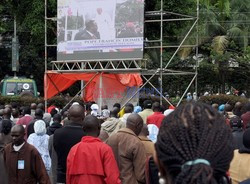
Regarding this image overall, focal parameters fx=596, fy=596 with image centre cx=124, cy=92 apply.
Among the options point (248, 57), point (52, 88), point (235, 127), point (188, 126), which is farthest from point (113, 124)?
point (248, 57)

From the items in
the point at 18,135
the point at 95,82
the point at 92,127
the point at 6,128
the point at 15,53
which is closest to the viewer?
the point at 92,127

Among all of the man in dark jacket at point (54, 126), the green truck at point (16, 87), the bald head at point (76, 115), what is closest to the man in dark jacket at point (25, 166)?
the bald head at point (76, 115)

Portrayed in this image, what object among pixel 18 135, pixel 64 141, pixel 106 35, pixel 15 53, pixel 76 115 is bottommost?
pixel 64 141

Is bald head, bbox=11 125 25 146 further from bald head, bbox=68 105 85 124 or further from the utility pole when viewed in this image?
the utility pole

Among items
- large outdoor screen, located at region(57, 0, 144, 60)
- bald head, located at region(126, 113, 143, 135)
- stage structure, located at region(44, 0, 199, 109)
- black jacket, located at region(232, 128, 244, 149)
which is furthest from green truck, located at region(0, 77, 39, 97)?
bald head, located at region(126, 113, 143, 135)

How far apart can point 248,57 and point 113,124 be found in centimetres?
2620

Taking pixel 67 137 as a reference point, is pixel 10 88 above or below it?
below

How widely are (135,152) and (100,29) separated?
11.9 m

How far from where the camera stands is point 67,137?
7.61 m

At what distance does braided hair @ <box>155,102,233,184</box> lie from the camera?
202cm

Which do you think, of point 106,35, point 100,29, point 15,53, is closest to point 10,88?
point 15,53

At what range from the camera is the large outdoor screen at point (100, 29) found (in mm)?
18125

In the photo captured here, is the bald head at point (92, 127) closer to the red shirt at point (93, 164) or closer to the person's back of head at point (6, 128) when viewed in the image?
the red shirt at point (93, 164)

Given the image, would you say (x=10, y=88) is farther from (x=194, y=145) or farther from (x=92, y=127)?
(x=194, y=145)
